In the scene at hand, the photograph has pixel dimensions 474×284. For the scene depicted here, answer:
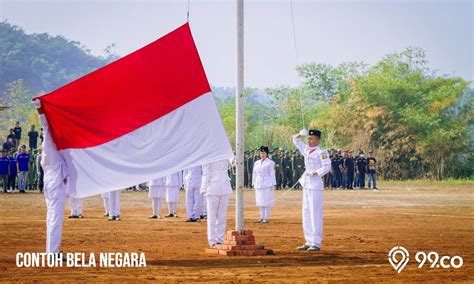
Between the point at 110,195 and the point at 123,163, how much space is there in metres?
9.60

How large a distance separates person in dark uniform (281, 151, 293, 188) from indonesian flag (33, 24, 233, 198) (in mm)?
33943

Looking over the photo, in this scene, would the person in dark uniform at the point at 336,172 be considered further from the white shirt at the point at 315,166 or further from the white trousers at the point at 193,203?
the white shirt at the point at 315,166

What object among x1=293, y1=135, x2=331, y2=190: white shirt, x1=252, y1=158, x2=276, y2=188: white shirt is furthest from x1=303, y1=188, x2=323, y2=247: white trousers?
x1=252, y1=158, x2=276, y2=188: white shirt

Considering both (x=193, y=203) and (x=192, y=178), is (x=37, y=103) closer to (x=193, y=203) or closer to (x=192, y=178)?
(x=192, y=178)

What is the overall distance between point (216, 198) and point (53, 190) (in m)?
3.80

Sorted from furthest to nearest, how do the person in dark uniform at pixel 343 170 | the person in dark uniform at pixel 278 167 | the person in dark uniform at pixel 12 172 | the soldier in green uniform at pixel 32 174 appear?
the person in dark uniform at pixel 343 170 < the person in dark uniform at pixel 278 167 < the soldier in green uniform at pixel 32 174 < the person in dark uniform at pixel 12 172

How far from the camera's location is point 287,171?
50.1 metres

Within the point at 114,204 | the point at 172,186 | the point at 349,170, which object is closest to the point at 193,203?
the point at 172,186

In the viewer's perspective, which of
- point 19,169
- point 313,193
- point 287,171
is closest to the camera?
point 313,193

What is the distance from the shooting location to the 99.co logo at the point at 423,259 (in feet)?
49.2

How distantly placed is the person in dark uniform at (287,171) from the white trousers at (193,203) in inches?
969

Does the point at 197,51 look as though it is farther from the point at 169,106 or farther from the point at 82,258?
the point at 82,258

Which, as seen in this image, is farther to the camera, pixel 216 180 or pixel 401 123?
pixel 401 123

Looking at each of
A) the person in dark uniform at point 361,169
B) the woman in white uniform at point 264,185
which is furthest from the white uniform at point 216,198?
the person in dark uniform at point 361,169
